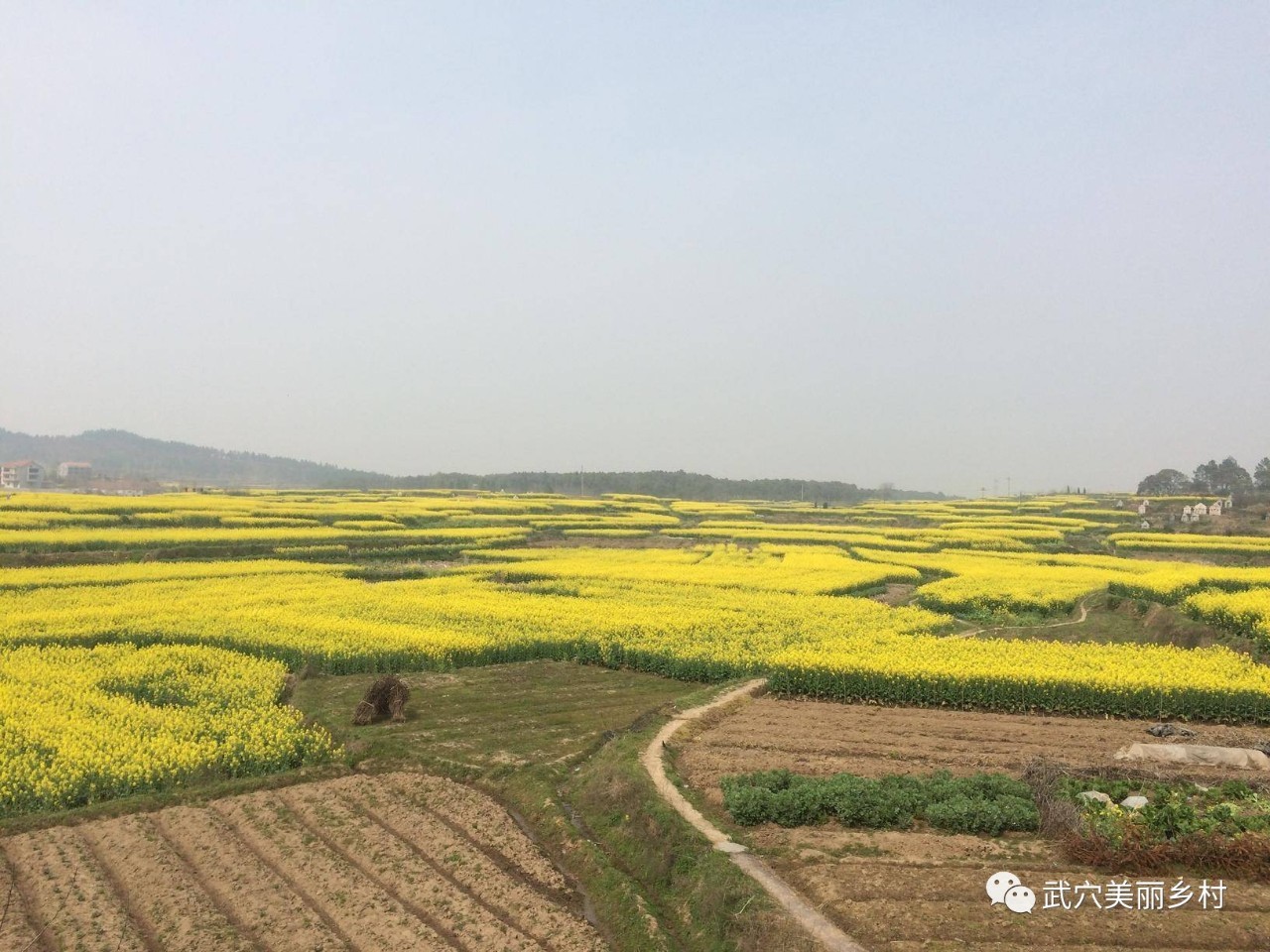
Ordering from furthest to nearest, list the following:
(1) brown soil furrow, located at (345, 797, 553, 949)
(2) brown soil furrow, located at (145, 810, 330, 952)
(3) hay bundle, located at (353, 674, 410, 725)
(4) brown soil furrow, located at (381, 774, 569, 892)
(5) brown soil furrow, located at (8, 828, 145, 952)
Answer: (3) hay bundle, located at (353, 674, 410, 725)
(4) brown soil furrow, located at (381, 774, 569, 892)
(1) brown soil furrow, located at (345, 797, 553, 949)
(2) brown soil furrow, located at (145, 810, 330, 952)
(5) brown soil furrow, located at (8, 828, 145, 952)

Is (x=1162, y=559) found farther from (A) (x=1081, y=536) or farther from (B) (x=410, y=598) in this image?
(B) (x=410, y=598)

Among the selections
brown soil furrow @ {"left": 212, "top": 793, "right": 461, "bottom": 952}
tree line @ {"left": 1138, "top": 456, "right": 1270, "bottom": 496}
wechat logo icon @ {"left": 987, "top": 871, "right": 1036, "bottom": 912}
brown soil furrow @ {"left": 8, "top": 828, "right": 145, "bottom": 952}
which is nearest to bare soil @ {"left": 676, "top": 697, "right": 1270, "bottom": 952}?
wechat logo icon @ {"left": 987, "top": 871, "right": 1036, "bottom": 912}

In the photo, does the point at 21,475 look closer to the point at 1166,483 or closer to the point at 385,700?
the point at 385,700

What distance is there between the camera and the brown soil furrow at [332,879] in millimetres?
7695

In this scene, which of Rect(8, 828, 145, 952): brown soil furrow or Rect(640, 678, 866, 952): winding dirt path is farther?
Rect(8, 828, 145, 952): brown soil furrow

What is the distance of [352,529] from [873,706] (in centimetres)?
3897

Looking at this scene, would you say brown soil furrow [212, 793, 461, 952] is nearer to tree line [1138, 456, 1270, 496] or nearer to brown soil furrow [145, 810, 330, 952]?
brown soil furrow [145, 810, 330, 952]

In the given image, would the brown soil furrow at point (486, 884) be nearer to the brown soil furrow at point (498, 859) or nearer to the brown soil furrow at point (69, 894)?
the brown soil furrow at point (498, 859)

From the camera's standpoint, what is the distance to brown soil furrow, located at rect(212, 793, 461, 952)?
7.70 metres

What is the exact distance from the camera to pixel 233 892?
844 cm

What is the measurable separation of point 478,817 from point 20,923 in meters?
4.60

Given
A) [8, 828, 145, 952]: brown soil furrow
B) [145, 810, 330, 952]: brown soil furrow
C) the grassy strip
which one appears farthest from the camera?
→ the grassy strip

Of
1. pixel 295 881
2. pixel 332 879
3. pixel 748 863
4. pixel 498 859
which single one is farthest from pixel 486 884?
pixel 748 863

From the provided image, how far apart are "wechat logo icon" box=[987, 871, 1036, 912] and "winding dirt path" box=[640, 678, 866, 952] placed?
61.0 inches
